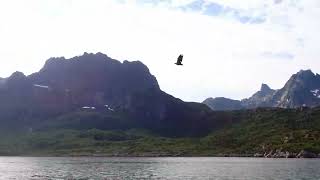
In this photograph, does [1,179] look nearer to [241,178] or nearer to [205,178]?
[205,178]

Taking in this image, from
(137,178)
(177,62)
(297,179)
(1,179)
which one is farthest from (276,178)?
(177,62)

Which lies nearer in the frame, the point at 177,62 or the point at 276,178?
the point at 177,62

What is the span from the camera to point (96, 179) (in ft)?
400

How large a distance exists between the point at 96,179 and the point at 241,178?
3557cm

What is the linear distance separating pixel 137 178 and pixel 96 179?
426 inches

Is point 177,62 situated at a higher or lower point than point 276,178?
higher

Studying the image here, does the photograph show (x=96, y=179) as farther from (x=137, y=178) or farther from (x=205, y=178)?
(x=205, y=178)

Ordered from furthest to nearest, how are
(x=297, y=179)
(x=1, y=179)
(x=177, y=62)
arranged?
(x=1, y=179)
(x=297, y=179)
(x=177, y=62)

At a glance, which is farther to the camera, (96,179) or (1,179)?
(1,179)

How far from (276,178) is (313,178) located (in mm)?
8738

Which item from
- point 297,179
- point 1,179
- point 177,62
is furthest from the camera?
point 1,179

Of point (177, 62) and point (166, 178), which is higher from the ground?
point (177, 62)

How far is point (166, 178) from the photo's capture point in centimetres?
12656

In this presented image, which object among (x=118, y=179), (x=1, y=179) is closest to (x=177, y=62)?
→ (x=118, y=179)
